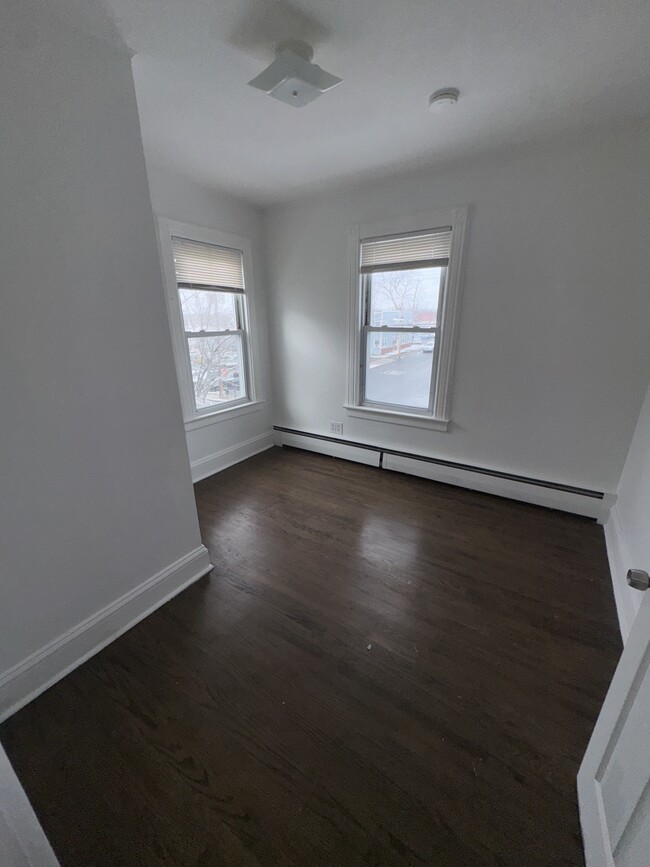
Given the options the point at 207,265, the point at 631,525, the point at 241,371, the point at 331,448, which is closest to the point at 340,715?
the point at 631,525

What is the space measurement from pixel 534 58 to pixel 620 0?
33 cm

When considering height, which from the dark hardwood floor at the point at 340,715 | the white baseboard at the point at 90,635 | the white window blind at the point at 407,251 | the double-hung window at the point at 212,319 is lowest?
the dark hardwood floor at the point at 340,715

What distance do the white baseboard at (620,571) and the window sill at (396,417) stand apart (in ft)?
4.18

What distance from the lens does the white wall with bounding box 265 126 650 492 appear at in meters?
2.05

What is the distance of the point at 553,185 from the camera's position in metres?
2.14

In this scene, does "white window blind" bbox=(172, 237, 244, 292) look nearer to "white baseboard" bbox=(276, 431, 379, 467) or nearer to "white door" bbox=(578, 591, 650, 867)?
"white baseboard" bbox=(276, 431, 379, 467)

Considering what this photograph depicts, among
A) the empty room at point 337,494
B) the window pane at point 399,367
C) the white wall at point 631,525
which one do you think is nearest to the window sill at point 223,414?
the empty room at point 337,494

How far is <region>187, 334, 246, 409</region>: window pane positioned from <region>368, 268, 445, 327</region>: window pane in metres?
1.39

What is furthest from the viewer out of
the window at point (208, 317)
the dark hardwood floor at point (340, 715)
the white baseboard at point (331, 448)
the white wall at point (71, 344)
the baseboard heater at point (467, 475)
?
the white baseboard at point (331, 448)

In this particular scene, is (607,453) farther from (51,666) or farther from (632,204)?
(51,666)

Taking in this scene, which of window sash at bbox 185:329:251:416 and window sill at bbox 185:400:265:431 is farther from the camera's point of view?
window sill at bbox 185:400:265:431

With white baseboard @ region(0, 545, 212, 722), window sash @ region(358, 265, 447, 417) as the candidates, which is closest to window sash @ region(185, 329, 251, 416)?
window sash @ region(358, 265, 447, 417)

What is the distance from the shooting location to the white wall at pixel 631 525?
1.63 metres

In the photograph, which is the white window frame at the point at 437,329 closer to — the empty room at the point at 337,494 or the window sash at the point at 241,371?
the empty room at the point at 337,494
